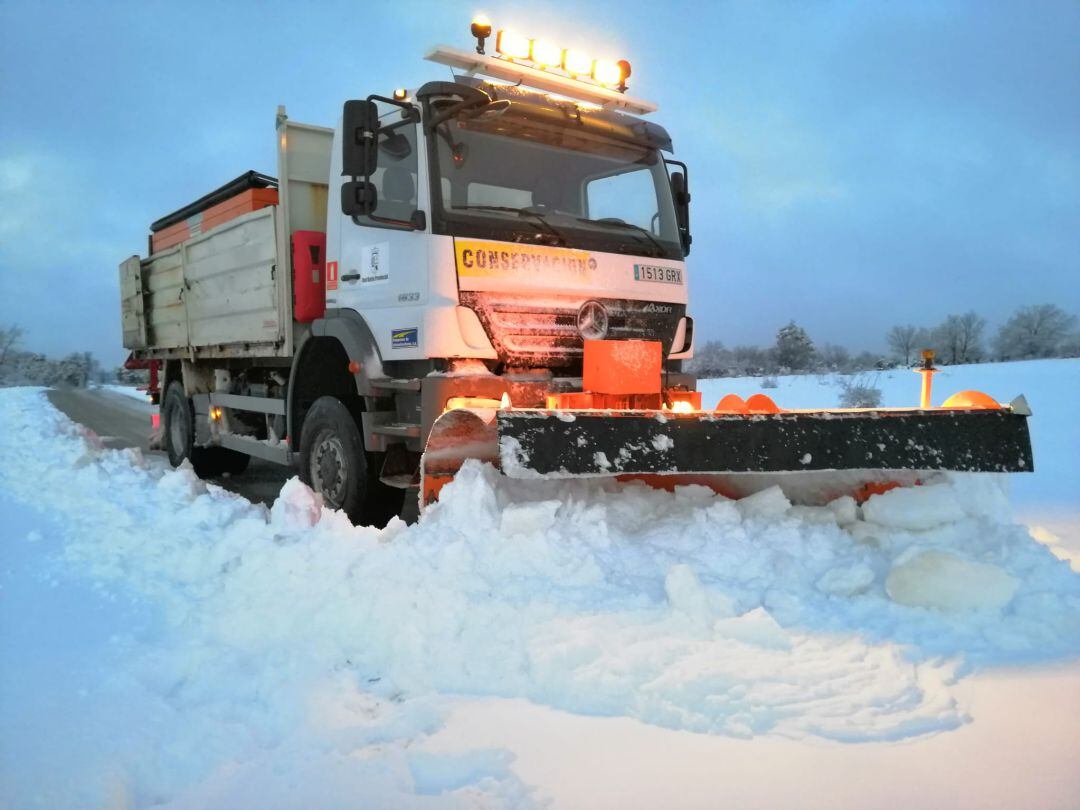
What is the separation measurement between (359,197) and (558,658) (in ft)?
9.95

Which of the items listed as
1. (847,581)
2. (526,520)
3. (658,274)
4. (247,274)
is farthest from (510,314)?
→ (247,274)

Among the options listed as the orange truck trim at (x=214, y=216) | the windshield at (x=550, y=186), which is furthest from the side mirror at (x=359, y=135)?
the orange truck trim at (x=214, y=216)

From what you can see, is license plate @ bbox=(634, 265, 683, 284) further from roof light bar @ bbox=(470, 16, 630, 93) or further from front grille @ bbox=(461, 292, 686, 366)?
roof light bar @ bbox=(470, 16, 630, 93)

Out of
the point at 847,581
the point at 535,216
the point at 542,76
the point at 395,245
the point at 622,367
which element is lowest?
the point at 847,581

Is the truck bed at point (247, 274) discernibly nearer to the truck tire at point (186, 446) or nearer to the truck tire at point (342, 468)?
the truck tire at point (186, 446)

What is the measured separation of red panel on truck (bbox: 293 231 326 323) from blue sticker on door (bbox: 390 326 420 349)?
1124 mm

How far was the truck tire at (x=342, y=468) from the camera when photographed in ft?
15.8

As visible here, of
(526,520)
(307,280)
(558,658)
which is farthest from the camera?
(307,280)

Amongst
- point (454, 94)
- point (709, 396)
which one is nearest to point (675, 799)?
point (454, 94)

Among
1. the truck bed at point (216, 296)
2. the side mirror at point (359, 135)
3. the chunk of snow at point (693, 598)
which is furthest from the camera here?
the truck bed at point (216, 296)

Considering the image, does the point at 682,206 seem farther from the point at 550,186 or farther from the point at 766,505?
the point at 766,505

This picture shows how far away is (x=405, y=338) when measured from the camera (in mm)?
4336

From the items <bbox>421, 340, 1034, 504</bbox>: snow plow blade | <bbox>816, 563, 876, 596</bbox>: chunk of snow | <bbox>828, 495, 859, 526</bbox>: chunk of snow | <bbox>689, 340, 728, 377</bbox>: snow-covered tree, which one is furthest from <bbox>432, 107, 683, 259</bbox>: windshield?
<bbox>689, 340, 728, 377</bbox>: snow-covered tree

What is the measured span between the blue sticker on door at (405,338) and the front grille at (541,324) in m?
0.36
